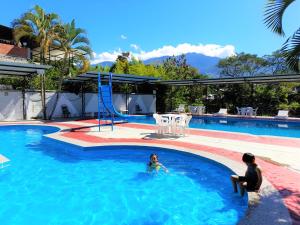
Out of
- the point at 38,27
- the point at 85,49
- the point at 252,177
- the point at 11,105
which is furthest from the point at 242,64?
the point at 252,177

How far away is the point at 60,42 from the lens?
22.6 meters

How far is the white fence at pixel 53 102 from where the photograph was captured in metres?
16.9

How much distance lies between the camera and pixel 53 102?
61.7ft

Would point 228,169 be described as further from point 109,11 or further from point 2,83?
point 109,11

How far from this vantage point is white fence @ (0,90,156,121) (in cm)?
1689

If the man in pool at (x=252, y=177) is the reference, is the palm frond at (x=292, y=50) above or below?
above

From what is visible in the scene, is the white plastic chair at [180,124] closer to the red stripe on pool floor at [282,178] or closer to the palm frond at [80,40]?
the red stripe on pool floor at [282,178]

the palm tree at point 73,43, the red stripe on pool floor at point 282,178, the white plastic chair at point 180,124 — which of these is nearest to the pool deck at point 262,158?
the red stripe on pool floor at point 282,178

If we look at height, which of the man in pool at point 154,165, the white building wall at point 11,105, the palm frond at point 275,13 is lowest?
the man in pool at point 154,165

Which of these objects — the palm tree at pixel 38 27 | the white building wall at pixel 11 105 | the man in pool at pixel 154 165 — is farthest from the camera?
the palm tree at pixel 38 27

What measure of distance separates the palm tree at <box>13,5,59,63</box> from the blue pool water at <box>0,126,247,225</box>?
15350 mm

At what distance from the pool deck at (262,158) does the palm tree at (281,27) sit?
6.03 feet

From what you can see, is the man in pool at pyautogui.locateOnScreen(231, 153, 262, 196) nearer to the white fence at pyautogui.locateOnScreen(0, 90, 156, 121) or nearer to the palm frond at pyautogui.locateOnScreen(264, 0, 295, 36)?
the palm frond at pyautogui.locateOnScreen(264, 0, 295, 36)

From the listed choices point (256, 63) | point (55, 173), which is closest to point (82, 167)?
point (55, 173)
